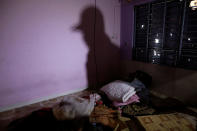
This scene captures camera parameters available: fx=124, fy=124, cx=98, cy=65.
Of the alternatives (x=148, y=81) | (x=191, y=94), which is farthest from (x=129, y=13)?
(x=191, y=94)

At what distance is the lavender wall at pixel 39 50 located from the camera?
2.02 meters

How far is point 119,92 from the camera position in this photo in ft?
7.27

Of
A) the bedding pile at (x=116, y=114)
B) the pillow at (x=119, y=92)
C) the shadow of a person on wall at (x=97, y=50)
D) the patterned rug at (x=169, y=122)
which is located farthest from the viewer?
the shadow of a person on wall at (x=97, y=50)

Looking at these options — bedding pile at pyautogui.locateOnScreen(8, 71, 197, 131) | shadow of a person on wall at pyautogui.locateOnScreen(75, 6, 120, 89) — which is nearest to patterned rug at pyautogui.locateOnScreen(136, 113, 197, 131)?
bedding pile at pyautogui.locateOnScreen(8, 71, 197, 131)

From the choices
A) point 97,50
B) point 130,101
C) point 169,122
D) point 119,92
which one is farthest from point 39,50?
point 169,122

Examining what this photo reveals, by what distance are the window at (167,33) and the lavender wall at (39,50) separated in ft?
3.63

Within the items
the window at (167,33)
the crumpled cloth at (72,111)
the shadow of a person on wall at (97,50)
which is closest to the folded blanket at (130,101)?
the crumpled cloth at (72,111)

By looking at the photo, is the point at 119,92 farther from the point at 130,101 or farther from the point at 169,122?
the point at 169,122

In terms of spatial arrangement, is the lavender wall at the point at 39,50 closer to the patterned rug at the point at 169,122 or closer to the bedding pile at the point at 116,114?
the bedding pile at the point at 116,114

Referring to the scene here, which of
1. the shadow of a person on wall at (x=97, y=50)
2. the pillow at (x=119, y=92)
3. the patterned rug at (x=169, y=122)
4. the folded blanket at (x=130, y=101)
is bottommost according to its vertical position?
the patterned rug at (x=169, y=122)

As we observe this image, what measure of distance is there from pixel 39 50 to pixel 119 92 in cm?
164

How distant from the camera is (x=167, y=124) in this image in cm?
168

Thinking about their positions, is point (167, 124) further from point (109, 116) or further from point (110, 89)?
point (110, 89)

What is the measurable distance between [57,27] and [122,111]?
1924 millimetres
